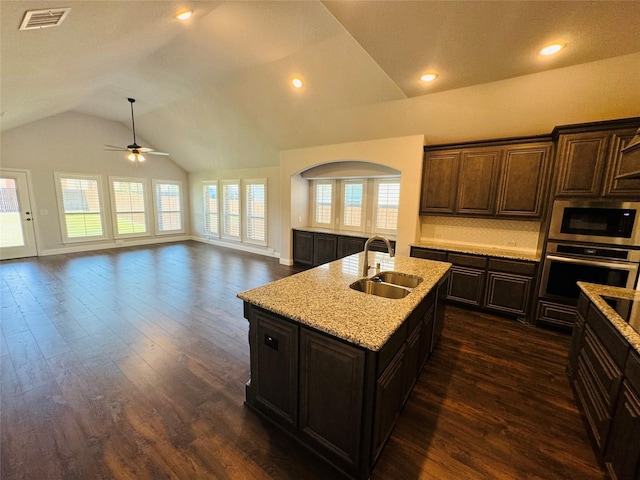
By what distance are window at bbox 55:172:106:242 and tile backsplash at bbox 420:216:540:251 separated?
8.50 meters

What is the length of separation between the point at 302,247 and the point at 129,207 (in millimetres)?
5749

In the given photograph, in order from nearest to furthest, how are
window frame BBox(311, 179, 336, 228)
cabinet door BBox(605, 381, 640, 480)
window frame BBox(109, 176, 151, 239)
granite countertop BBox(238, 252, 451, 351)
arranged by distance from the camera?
1. cabinet door BBox(605, 381, 640, 480)
2. granite countertop BBox(238, 252, 451, 351)
3. window frame BBox(311, 179, 336, 228)
4. window frame BBox(109, 176, 151, 239)

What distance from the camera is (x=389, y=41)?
7.72ft

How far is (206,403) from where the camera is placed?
2.12 meters

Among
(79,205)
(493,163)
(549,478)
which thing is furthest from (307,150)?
(79,205)

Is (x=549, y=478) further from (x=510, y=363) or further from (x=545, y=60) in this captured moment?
(x=545, y=60)

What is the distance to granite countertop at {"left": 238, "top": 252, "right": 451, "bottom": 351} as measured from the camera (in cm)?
142

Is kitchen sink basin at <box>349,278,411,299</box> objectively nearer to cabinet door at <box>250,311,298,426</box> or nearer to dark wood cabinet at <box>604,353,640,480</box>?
cabinet door at <box>250,311,298,426</box>

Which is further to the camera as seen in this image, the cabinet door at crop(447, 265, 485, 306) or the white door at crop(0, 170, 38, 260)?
the white door at crop(0, 170, 38, 260)

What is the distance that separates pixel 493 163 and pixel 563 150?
30.6 inches

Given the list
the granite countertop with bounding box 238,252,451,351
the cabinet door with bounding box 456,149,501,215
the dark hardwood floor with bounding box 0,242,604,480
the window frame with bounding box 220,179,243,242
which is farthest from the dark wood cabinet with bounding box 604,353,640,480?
the window frame with bounding box 220,179,243,242

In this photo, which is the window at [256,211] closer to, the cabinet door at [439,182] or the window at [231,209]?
the window at [231,209]

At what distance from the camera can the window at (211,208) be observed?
28.3 ft

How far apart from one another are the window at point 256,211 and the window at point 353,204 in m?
2.39
